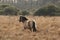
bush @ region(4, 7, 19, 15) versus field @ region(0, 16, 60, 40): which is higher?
field @ region(0, 16, 60, 40)

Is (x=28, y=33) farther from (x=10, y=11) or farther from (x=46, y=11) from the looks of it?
(x=10, y=11)

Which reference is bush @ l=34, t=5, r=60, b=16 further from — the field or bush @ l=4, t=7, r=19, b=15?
the field

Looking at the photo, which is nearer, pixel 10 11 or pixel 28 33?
pixel 28 33

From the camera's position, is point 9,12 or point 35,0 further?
point 35,0

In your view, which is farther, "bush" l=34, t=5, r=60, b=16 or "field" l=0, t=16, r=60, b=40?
"bush" l=34, t=5, r=60, b=16

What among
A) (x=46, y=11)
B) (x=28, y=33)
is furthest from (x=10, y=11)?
(x=28, y=33)

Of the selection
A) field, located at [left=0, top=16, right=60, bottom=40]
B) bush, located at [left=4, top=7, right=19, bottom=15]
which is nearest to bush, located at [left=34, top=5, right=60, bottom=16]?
bush, located at [left=4, top=7, right=19, bottom=15]

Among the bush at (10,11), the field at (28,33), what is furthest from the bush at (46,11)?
Result: the field at (28,33)

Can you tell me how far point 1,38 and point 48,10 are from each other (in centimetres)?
2302

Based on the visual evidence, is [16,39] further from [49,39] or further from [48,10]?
[48,10]

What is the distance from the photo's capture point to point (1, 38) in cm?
796

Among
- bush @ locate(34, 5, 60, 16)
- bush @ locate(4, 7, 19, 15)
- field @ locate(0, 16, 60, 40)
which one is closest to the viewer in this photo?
field @ locate(0, 16, 60, 40)

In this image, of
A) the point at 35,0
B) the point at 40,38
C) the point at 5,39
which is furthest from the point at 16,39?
the point at 35,0

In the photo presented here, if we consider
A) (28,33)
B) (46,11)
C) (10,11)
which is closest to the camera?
(28,33)
